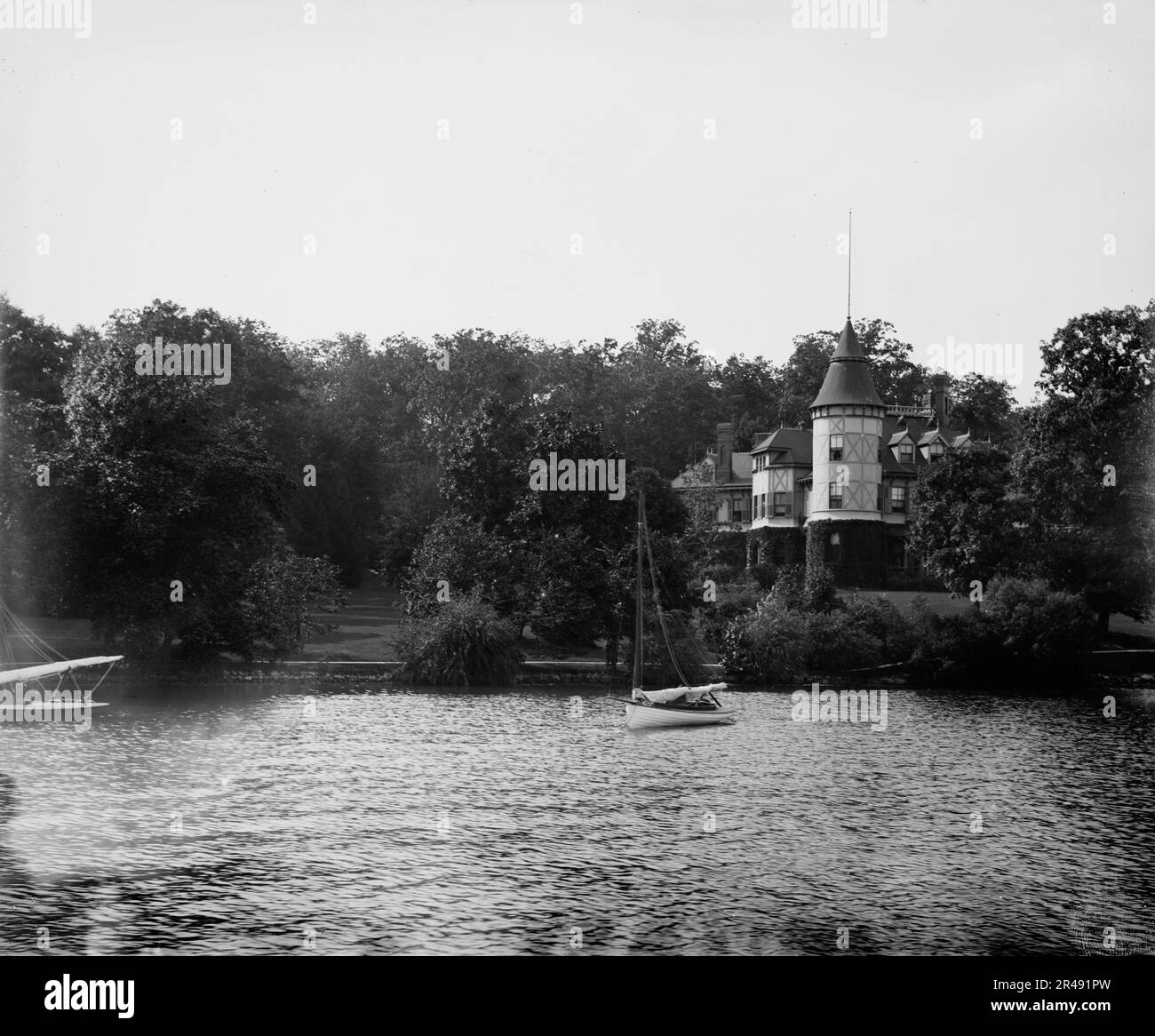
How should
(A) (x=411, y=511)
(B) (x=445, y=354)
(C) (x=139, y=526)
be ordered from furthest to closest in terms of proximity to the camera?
(B) (x=445, y=354) < (A) (x=411, y=511) < (C) (x=139, y=526)

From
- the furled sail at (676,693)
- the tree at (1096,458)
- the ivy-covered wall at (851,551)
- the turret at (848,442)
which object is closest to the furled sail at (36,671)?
the furled sail at (676,693)

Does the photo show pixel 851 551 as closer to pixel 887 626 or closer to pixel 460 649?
pixel 887 626

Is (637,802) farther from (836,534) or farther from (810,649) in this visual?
(836,534)

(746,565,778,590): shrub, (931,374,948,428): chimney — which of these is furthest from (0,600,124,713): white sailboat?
(931,374,948,428): chimney

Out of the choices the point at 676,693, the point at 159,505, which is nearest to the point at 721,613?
the point at 676,693

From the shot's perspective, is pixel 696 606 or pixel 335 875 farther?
pixel 696 606

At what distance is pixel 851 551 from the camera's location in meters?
119

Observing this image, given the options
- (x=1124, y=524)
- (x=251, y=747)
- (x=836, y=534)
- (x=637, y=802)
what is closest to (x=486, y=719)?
(x=251, y=747)

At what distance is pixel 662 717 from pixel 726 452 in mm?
78762

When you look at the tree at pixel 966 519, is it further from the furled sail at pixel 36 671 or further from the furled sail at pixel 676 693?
the furled sail at pixel 36 671

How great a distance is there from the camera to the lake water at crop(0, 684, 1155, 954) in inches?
1224

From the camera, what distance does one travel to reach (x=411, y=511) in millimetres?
113938

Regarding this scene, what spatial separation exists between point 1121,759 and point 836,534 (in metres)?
64.6
